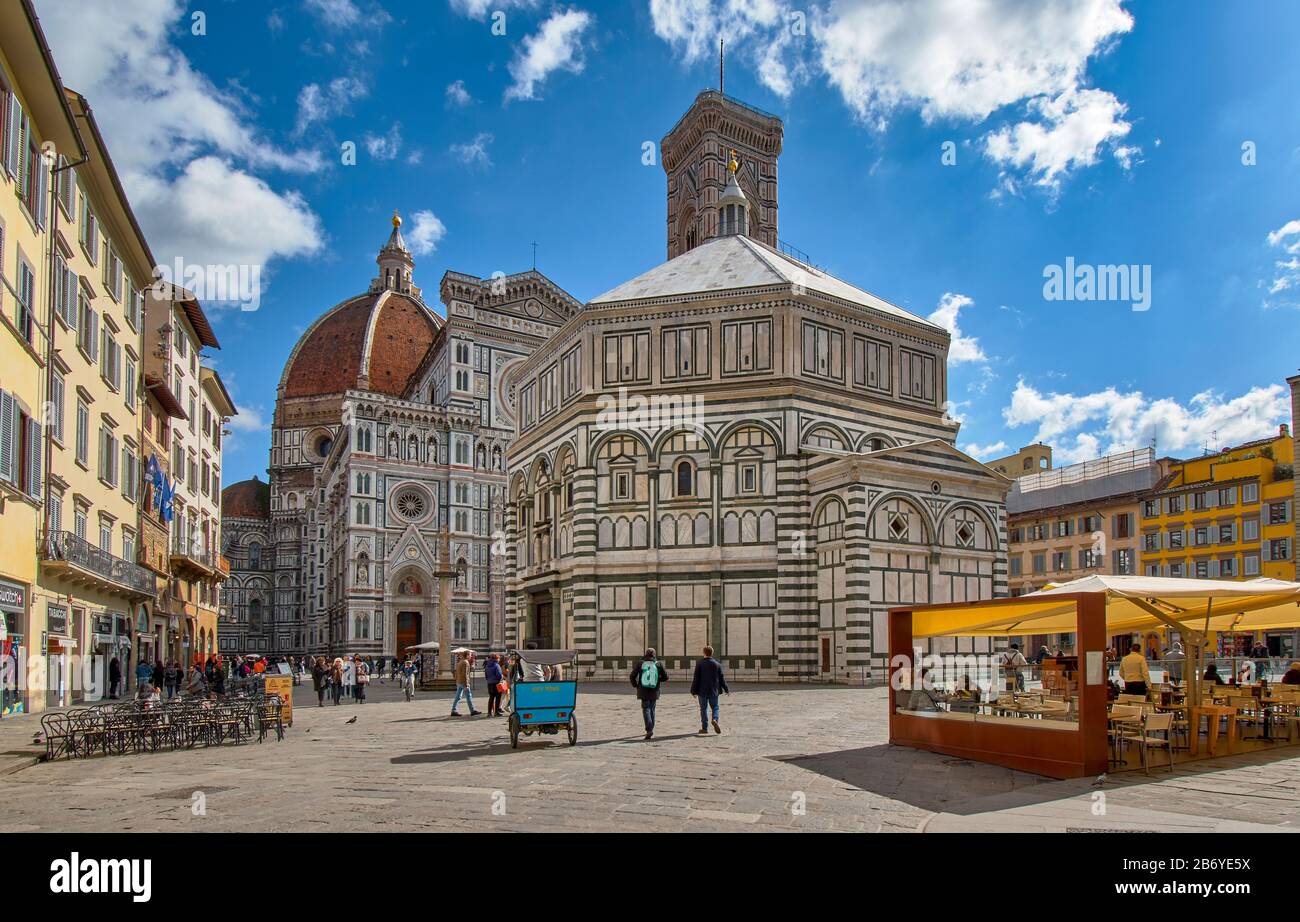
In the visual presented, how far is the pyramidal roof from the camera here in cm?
3616

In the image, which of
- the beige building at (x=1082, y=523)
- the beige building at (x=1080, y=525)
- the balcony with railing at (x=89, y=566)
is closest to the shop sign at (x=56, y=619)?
the balcony with railing at (x=89, y=566)

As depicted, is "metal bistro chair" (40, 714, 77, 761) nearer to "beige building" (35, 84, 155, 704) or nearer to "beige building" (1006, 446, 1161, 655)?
"beige building" (35, 84, 155, 704)

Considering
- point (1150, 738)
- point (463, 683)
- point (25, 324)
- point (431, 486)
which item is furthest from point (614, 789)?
point (431, 486)

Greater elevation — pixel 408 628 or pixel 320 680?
pixel 320 680

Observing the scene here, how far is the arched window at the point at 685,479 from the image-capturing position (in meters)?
34.1

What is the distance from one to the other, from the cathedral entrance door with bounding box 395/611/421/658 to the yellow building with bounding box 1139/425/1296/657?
4208 cm

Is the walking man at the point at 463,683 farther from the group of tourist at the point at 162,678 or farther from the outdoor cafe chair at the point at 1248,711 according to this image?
the outdoor cafe chair at the point at 1248,711

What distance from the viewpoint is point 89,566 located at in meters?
22.9

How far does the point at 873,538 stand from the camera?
1240 inches

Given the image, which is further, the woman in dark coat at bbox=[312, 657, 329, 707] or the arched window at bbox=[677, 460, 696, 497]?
the arched window at bbox=[677, 460, 696, 497]

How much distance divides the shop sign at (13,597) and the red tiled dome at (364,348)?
71351 millimetres

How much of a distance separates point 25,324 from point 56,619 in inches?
256

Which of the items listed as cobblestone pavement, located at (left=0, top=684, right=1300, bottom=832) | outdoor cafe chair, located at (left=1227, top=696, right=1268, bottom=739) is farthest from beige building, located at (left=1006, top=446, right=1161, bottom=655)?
cobblestone pavement, located at (left=0, top=684, right=1300, bottom=832)

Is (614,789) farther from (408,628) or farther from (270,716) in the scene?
A: (408,628)
